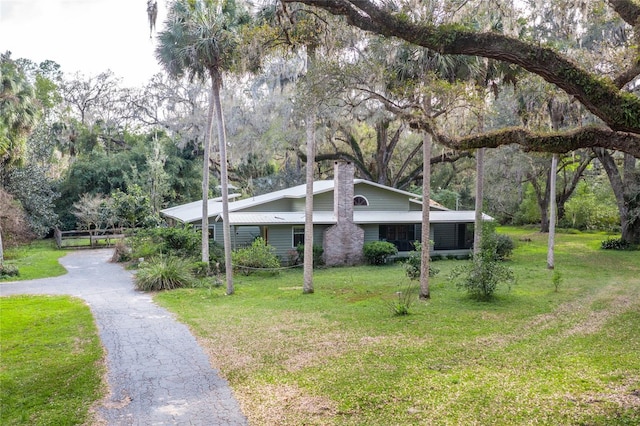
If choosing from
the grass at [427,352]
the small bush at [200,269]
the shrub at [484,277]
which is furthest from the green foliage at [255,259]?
the shrub at [484,277]

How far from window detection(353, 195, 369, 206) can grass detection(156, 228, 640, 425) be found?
7753mm

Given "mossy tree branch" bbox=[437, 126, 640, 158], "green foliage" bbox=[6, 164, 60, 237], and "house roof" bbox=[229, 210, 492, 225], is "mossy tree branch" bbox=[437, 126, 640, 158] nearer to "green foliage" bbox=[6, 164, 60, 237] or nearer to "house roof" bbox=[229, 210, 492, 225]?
"house roof" bbox=[229, 210, 492, 225]

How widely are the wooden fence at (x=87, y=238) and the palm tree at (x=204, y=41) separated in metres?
16.3

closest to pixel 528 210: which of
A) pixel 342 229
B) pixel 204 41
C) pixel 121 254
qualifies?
pixel 342 229

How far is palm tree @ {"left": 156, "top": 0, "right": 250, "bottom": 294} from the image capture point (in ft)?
43.8

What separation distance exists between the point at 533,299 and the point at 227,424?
33.3ft

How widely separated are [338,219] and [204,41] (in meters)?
9.90

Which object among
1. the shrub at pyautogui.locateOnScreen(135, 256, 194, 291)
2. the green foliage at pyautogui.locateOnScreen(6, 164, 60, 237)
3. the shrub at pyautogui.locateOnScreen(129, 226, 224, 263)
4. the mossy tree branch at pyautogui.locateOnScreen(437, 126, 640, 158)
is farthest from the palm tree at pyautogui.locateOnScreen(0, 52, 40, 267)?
the mossy tree branch at pyautogui.locateOnScreen(437, 126, 640, 158)

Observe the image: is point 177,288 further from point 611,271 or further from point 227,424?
point 611,271

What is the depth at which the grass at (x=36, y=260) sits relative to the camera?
60.9ft

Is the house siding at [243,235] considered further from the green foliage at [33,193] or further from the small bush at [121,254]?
the green foliage at [33,193]

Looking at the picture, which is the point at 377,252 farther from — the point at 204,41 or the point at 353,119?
the point at 204,41

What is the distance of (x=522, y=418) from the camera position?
18.1 ft

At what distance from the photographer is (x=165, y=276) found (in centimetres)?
1562
